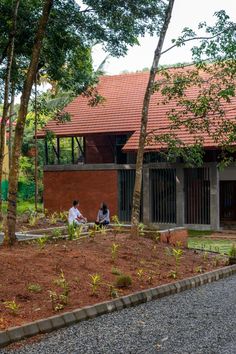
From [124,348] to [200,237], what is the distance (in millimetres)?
13642

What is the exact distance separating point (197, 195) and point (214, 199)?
0.85 metres

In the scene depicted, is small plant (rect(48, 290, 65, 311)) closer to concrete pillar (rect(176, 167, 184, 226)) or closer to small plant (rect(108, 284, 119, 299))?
small plant (rect(108, 284, 119, 299))

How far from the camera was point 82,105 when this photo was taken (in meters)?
27.2

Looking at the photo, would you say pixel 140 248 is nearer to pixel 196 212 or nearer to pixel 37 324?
pixel 37 324

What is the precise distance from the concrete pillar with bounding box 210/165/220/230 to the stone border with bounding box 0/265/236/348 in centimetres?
1028

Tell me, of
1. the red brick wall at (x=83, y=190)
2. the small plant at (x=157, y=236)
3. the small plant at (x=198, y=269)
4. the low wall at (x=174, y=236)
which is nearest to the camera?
the small plant at (x=198, y=269)

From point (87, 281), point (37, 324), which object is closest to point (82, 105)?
point (87, 281)

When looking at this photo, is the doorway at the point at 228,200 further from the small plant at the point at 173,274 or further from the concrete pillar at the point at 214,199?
the small plant at the point at 173,274

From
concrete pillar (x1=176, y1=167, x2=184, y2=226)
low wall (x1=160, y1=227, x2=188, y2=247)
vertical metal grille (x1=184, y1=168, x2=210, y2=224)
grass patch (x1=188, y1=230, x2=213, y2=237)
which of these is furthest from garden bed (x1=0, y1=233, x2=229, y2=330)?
concrete pillar (x1=176, y1=167, x2=184, y2=226)

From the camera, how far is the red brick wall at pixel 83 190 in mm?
23375

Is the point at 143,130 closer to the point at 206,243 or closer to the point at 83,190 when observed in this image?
the point at 206,243

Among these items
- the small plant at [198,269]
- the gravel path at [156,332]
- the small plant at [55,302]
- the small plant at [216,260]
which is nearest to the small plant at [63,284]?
the small plant at [55,302]

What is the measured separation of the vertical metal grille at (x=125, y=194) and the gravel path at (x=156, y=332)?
1454 cm

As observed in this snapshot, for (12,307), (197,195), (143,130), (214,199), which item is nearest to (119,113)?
(197,195)
